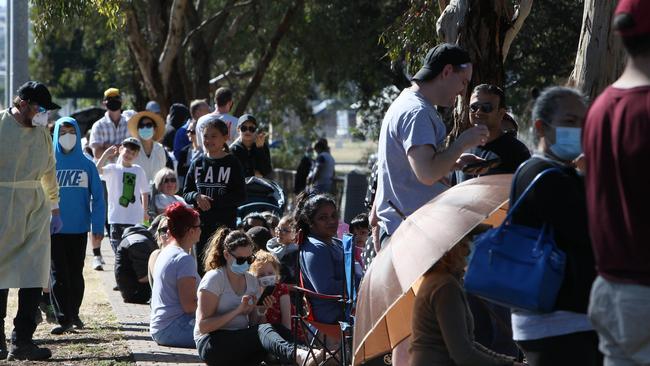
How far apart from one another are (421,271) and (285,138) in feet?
123

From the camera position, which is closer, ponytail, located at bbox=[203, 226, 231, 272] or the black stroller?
ponytail, located at bbox=[203, 226, 231, 272]

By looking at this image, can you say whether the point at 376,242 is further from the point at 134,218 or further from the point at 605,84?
the point at 134,218

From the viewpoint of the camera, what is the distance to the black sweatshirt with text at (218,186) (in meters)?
10.2

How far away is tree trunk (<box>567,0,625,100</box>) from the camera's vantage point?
7.88m

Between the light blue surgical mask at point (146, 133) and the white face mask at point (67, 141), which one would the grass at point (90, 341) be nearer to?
the white face mask at point (67, 141)

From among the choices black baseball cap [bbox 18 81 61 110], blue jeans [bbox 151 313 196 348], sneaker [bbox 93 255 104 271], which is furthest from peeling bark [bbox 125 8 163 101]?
blue jeans [bbox 151 313 196 348]

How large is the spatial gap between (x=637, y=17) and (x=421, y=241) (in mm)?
2030

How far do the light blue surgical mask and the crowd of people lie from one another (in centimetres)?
2

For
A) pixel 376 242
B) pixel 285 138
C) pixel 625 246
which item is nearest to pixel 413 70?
pixel 376 242

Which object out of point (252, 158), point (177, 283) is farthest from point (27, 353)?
point (252, 158)

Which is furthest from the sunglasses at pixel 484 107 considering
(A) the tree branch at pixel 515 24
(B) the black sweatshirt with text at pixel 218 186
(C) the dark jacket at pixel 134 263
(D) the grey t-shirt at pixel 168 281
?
(C) the dark jacket at pixel 134 263

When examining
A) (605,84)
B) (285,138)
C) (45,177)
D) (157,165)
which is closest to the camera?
(605,84)

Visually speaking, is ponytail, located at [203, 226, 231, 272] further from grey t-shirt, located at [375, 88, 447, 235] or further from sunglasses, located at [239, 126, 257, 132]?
sunglasses, located at [239, 126, 257, 132]

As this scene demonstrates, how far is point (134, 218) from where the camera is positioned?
1360cm
